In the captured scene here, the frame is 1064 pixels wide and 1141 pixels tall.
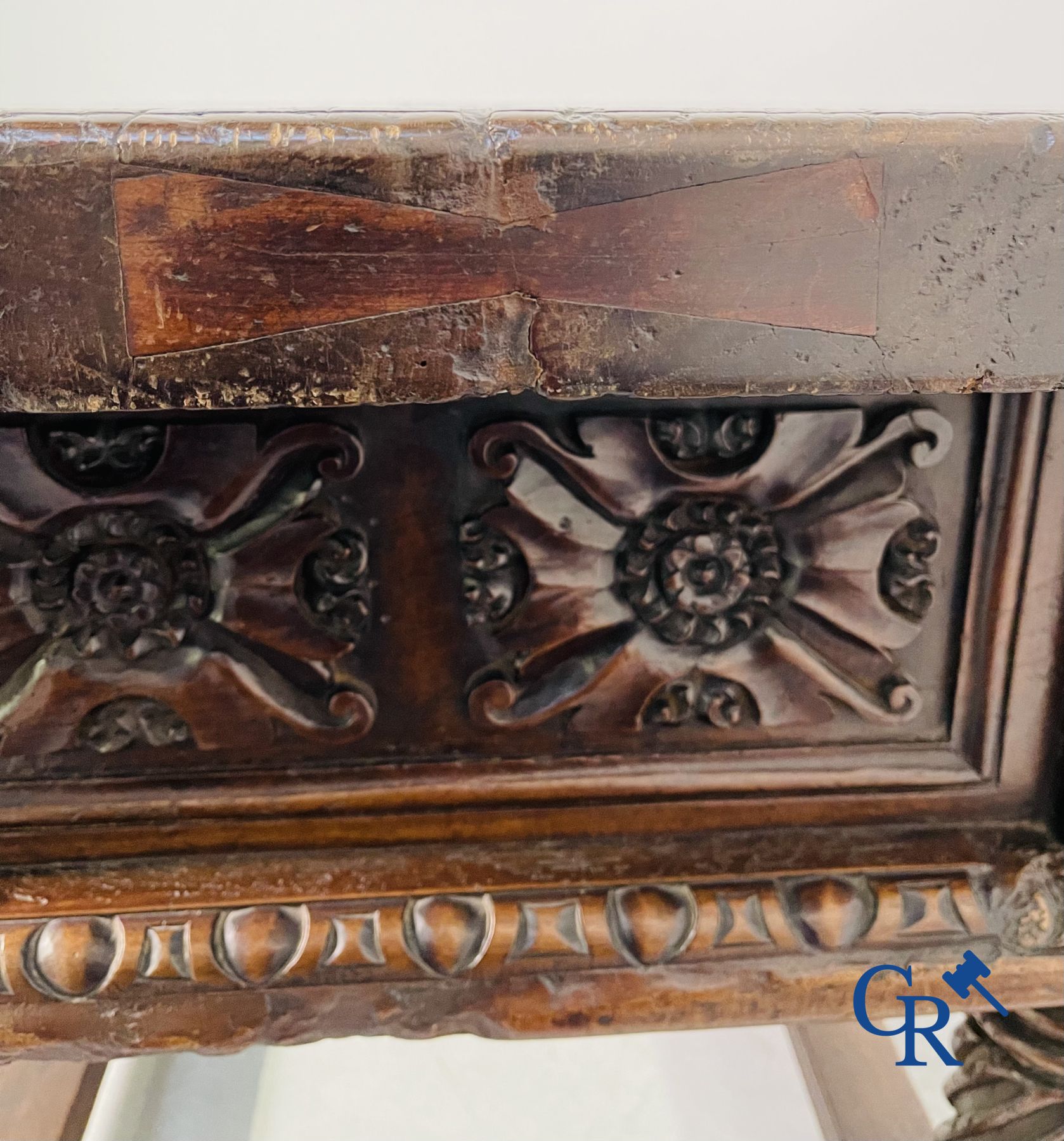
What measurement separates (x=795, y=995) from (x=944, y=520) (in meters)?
0.19

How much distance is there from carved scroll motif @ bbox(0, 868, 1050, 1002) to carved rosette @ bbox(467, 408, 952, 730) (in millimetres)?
64

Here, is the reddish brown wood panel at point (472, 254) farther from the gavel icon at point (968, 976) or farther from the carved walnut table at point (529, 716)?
the gavel icon at point (968, 976)

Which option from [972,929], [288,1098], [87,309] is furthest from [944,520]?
[288,1098]

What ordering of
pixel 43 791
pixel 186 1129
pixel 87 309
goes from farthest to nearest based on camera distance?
pixel 186 1129, pixel 43 791, pixel 87 309

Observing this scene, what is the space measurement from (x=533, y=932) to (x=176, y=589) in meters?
0.18

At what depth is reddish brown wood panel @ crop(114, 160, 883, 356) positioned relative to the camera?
217 millimetres

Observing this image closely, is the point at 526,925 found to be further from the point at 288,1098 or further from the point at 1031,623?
the point at 288,1098

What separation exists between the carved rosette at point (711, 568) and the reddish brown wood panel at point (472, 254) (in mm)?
78

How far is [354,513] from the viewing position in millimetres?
308

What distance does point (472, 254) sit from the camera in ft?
0.73

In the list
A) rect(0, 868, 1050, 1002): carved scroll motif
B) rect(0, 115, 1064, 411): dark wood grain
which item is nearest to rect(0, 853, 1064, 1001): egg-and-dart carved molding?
rect(0, 868, 1050, 1002): carved scroll motif

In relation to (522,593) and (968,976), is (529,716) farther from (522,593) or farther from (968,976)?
(968,976)

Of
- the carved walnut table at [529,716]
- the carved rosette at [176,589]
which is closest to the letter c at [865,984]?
the carved walnut table at [529,716]

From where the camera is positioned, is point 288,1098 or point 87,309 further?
point 288,1098
